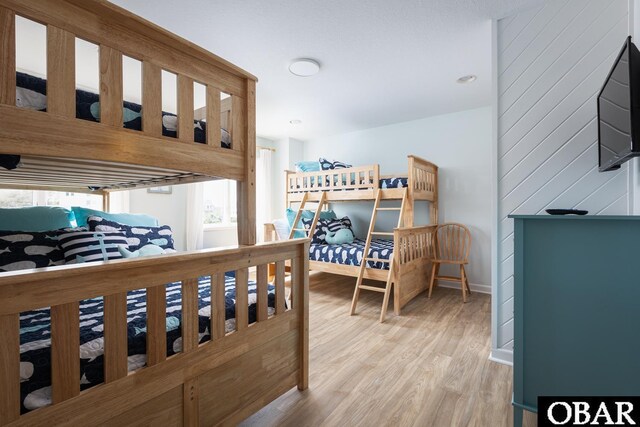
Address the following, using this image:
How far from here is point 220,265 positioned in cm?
125

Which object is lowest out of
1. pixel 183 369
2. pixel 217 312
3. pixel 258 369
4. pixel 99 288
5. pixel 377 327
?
pixel 377 327

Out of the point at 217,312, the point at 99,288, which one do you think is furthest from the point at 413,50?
the point at 99,288

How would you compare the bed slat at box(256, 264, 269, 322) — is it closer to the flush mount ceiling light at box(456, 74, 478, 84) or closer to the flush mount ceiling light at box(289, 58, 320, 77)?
the flush mount ceiling light at box(289, 58, 320, 77)

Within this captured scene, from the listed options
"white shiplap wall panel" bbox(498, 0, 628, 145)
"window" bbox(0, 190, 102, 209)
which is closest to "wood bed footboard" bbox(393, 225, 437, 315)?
"white shiplap wall panel" bbox(498, 0, 628, 145)

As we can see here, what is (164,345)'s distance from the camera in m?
1.06

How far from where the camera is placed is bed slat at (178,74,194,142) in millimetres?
1136

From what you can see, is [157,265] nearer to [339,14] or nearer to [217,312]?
[217,312]

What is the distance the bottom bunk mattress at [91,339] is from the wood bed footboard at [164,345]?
0.04 m

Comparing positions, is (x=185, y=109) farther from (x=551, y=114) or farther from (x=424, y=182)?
(x=424, y=182)

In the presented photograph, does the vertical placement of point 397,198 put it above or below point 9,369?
above

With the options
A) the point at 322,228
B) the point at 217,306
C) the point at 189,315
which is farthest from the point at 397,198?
the point at 189,315

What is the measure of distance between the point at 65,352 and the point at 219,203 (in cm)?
384

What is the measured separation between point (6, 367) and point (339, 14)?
2241 mm

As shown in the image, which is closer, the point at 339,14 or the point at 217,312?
the point at 217,312
